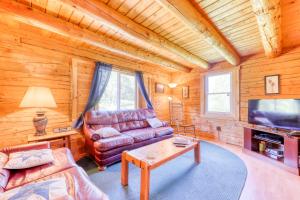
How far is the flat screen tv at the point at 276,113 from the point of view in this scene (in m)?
2.52

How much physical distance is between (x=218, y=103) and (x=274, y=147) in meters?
1.70

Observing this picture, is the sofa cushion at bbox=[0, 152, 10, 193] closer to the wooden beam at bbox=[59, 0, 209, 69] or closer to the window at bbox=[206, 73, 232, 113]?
the wooden beam at bbox=[59, 0, 209, 69]

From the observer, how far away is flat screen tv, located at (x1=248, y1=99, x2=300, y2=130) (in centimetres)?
252

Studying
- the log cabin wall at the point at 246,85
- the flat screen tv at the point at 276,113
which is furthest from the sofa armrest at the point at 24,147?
the log cabin wall at the point at 246,85

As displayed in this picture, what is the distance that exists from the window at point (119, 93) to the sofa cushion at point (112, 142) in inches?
50.5

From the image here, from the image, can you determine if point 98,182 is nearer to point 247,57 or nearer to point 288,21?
point 288,21

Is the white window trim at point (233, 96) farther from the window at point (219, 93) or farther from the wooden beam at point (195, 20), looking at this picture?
the wooden beam at point (195, 20)

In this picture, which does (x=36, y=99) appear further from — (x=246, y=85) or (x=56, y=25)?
(x=246, y=85)

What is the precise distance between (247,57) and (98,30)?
12.0 ft

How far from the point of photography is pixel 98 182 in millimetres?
2012

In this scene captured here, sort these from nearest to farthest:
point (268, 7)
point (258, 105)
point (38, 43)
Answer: point (268, 7) → point (38, 43) → point (258, 105)

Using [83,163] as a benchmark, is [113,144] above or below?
above

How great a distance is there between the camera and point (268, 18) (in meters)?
1.73

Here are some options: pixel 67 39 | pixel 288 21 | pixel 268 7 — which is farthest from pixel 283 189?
pixel 67 39
